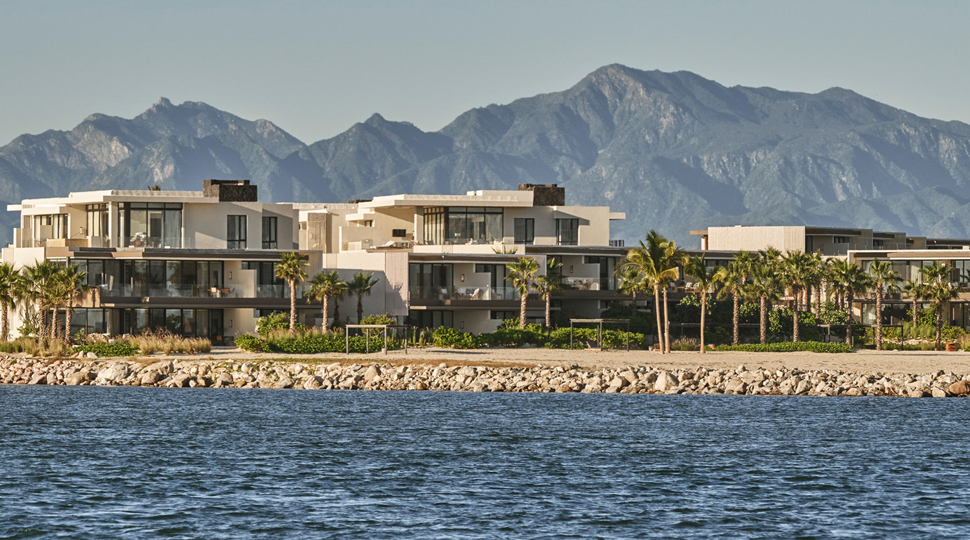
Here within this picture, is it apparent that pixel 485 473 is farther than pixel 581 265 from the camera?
No

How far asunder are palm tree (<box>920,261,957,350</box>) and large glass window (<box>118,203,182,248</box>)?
Answer: 47.0 meters

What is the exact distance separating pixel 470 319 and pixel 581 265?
10.8m

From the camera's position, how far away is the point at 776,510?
3309cm

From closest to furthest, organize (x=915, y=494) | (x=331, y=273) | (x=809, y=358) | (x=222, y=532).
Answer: (x=222, y=532) < (x=915, y=494) < (x=809, y=358) < (x=331, y=273)

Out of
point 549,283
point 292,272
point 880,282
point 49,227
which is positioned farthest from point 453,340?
point 49,227

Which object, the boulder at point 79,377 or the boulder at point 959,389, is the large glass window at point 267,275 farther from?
the boulder at point 959,389

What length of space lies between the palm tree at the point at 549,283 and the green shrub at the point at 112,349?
2445 cm

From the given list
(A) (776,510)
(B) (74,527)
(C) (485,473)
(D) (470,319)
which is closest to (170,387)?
(D) (470,319)

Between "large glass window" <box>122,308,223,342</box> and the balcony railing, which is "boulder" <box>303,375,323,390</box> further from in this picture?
the balcony railing

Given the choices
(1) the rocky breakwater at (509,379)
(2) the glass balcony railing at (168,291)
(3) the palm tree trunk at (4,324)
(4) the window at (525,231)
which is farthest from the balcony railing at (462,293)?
(3) the palm tree trunk at (4,324)

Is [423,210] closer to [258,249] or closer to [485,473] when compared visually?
[258,249]

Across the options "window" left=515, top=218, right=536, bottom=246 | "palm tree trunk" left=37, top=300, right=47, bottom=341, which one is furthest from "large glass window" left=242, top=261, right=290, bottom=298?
"window" left=515, top=218, right=536, bottom=246

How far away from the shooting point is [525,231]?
310 feet

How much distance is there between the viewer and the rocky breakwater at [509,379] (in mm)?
61062
